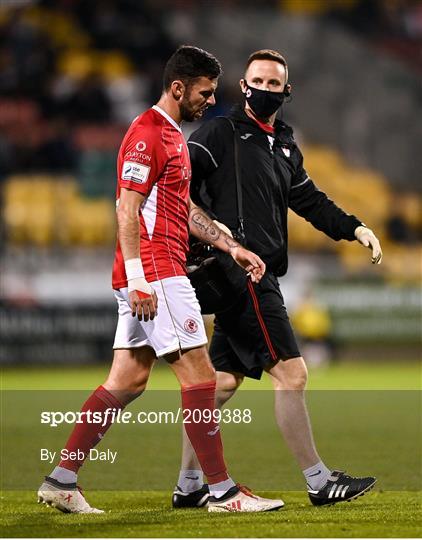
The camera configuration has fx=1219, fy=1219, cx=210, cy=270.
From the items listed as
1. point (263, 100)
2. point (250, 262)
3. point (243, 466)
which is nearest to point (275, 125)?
point (263, 100)

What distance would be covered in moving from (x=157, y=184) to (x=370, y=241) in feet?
4.54

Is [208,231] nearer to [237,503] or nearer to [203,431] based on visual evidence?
[203,431]

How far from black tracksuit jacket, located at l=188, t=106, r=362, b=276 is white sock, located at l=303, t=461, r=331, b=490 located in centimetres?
112

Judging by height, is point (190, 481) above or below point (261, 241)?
below

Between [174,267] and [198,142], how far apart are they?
93 centimetres

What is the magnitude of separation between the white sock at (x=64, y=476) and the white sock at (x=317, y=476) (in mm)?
1260

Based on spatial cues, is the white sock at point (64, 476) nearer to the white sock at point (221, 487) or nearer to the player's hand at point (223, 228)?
the white sock at point (221, 487)

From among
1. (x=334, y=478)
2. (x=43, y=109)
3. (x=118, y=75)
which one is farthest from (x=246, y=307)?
(x=118, y=75)

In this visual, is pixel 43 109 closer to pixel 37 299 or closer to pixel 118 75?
pixel 118 75

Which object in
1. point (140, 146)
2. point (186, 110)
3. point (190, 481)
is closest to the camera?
point (140, 146)

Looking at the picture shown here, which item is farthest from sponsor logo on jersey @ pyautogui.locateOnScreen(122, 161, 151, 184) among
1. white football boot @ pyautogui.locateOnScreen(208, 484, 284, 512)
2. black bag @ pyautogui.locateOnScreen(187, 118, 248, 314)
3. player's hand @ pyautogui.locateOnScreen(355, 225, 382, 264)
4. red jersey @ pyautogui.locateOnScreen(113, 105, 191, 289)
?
white football boot @ pyautogui.locateOnScreen(208, 484, 284, 512)

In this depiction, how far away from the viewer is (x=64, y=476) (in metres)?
6.12

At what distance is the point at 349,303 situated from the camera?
2002 centimetres

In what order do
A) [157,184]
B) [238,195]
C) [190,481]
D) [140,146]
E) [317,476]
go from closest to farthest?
[140,146], [157,184], [317,476], [190,481], [238,195]
